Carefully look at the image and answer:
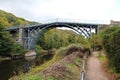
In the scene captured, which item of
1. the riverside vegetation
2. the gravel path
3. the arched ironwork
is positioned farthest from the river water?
the arched ironwork

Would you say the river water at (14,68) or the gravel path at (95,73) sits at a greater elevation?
the gravel path at (95,73)

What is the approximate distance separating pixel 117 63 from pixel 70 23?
63108 mm

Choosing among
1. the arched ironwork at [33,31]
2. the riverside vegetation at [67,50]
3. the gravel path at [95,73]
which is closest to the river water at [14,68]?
the riverside vegetation at [67,50]

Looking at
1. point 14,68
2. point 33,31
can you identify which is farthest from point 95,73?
point 33,31

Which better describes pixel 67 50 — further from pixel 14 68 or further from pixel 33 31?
pixel 33 31

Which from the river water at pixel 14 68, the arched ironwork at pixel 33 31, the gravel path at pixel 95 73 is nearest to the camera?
the gravel path at pixel 95 73

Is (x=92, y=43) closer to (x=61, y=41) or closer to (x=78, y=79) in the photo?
(x=78, y=79)

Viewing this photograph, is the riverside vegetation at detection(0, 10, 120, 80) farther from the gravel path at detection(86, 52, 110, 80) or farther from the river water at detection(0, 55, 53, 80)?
the river water at detection(0, 55, 53, 80)

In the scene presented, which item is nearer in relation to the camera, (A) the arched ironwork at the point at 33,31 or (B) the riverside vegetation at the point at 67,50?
(B) the riverside vegetation at the point at 67,50

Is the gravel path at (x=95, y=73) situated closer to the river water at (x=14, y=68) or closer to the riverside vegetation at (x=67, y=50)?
the riverside vegetation at (x=67, y=50)

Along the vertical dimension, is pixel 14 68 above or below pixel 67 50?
below

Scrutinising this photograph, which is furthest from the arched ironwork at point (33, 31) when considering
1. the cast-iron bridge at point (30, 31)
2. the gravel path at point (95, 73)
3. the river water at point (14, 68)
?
the gravel path at point (95, 73)

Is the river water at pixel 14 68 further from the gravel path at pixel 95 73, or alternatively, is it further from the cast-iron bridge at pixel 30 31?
the cast-iron bridge at pixel 30 31

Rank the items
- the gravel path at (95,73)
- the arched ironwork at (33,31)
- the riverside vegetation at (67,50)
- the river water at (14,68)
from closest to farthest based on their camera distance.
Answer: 1. the riverside vegetation at (67,50)
2. the gravel path at (95,73)
3. the river water at (14,68)
4. the arched ironwork at (33,31)
